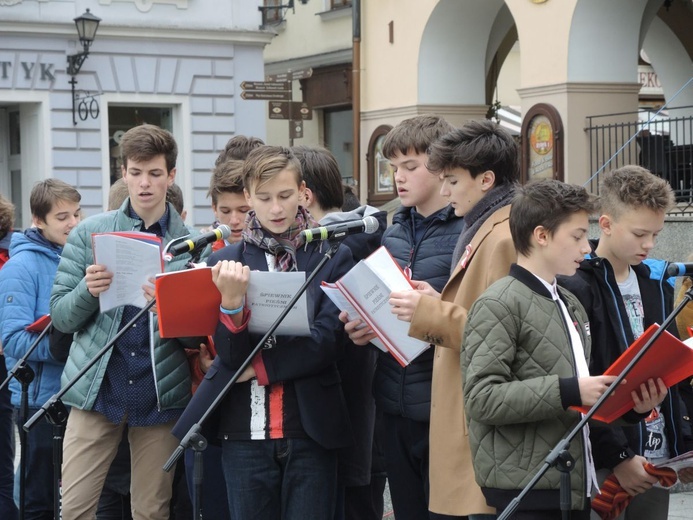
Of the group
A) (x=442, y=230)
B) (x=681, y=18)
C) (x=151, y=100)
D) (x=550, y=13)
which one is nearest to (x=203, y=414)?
(x=442, y=230)

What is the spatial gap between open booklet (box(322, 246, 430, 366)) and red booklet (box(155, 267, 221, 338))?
1.40 ft

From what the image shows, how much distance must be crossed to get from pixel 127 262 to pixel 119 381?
551 millimetres

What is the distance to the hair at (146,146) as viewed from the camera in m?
5.18

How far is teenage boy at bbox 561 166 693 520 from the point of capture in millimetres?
4289

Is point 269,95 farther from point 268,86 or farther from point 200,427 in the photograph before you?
point 200,427

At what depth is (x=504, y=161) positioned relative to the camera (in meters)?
4.29

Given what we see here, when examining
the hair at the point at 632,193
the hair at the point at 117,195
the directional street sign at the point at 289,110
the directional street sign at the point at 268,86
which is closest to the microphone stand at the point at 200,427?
the hair at the point at 632,193

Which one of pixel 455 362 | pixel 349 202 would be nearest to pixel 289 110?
pixel 349 202

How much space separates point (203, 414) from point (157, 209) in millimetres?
1212

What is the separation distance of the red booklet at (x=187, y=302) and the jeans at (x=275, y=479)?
454 mm

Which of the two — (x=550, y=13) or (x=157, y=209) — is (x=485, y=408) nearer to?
(x=157, y=209)

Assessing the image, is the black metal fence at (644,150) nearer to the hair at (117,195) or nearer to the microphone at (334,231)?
the hair at (117,195)

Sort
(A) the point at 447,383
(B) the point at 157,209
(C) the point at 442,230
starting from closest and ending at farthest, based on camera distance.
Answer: (A) the point at 447,383 < (C) the point at 442,230 < (B) the point at 157,209

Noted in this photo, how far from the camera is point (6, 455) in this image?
261 inches
